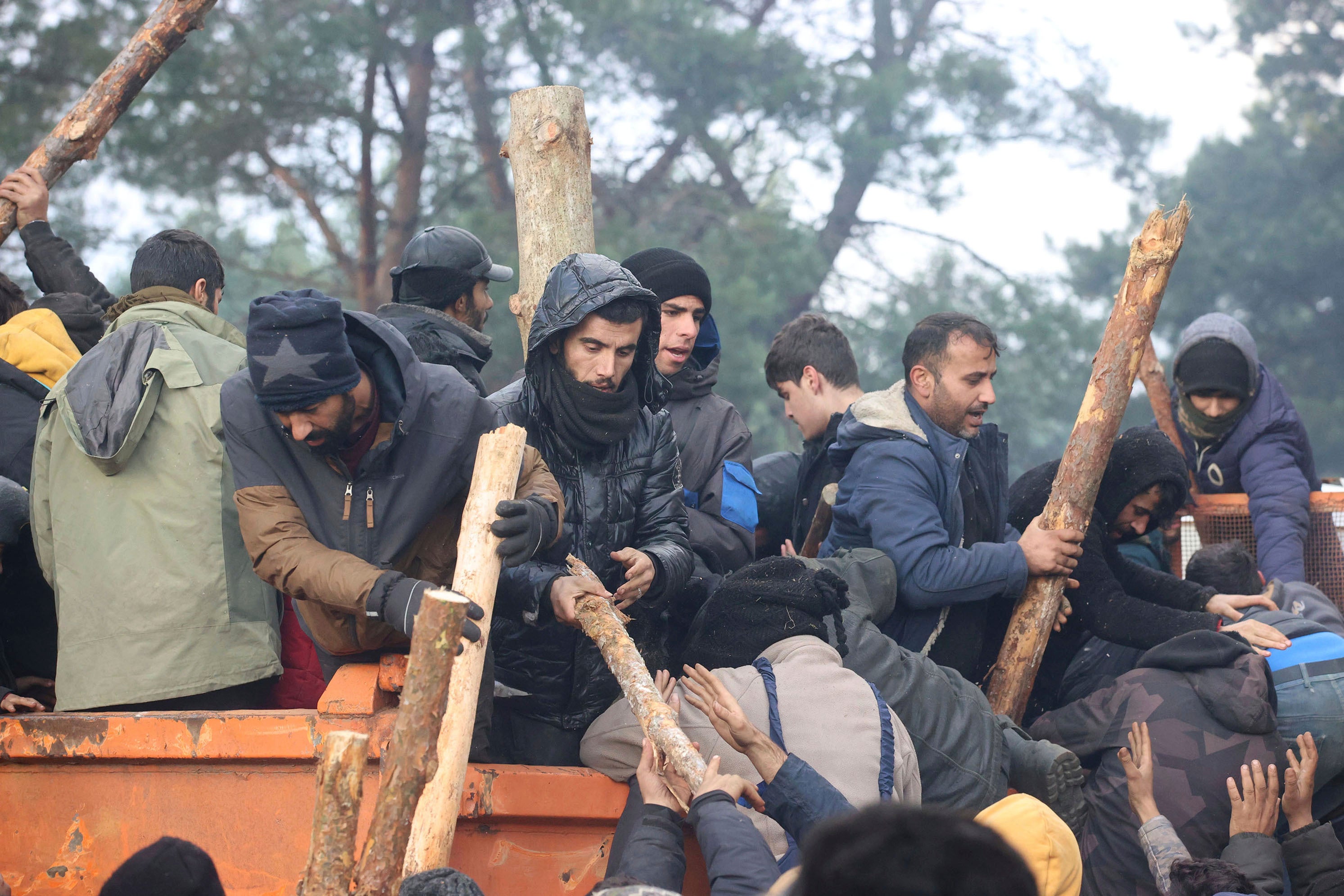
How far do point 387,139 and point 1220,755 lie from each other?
1099cm

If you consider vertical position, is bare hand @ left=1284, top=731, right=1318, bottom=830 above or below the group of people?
below

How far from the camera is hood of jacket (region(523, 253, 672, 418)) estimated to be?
3.71 m

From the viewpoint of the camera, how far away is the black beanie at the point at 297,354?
3012mm

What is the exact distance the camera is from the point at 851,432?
176 inches

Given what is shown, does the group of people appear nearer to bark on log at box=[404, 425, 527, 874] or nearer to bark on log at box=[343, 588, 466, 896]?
bark on log at box=[404, 425, 527, 874]

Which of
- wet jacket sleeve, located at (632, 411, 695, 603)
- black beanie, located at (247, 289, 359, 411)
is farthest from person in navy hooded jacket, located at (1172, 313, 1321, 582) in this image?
black beanie, located at (247, 289, 359, 411)

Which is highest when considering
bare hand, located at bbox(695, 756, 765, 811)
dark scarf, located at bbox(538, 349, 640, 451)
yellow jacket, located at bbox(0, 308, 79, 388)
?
yellow jacket, located at bbox(0, 308, 79, 388)

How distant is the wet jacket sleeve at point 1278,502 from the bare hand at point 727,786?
148 inches

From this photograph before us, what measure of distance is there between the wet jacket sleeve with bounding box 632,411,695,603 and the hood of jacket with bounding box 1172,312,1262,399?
3.24m

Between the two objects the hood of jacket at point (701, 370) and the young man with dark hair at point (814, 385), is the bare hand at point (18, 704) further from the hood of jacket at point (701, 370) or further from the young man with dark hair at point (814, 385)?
the young man with dark hair at point (814, 385)

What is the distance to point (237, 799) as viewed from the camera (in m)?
3.27

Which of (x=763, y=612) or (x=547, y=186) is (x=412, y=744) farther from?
(x=547, y=186)

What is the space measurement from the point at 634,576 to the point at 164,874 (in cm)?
159

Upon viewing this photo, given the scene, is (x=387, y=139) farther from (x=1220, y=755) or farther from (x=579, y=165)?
(x=1220, y=755)
